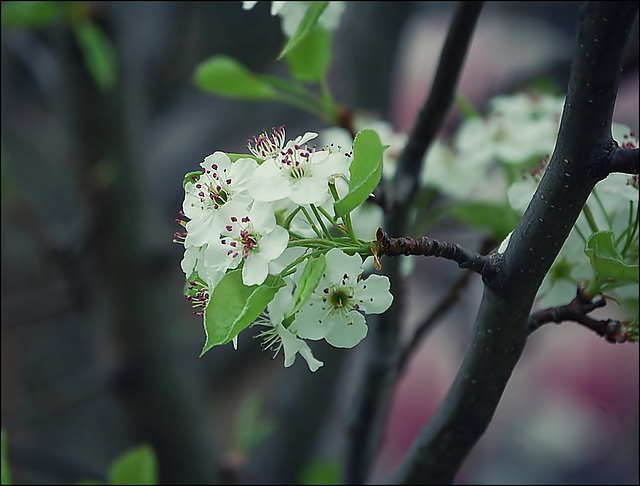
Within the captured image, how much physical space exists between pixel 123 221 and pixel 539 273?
3.10ft

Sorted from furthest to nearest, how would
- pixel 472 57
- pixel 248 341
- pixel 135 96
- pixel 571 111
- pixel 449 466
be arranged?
pixel 472 57 < pixel 248 341 < pixel 135 96 < pixel 449 466 < pixel 571 111

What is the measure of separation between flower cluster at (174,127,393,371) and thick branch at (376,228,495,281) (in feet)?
0.05

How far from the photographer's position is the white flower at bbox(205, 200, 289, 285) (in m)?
0.40

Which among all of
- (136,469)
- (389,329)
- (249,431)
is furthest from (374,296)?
(249,431)

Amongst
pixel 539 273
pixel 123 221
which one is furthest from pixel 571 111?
pixel 123 221

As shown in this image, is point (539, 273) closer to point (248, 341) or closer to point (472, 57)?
point (248, 341)

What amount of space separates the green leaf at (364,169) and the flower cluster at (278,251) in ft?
0.04

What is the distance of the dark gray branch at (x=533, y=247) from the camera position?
1.16ft

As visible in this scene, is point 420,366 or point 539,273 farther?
point 420,366

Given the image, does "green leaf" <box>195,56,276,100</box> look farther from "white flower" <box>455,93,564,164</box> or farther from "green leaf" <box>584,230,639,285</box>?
"green leaf" <box>584,230,639,285</box>

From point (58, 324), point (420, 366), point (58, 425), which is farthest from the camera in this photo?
point (420, 366)

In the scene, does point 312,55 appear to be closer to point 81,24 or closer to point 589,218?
point 589,218

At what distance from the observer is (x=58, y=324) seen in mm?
2189

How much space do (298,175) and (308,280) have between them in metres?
0.08
